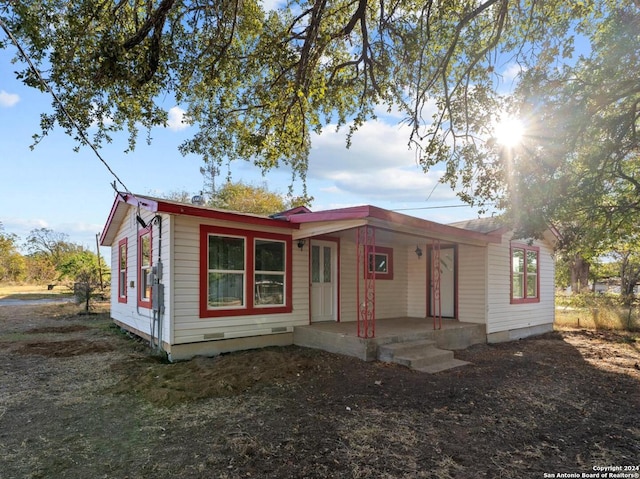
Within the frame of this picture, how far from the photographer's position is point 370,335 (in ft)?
22.9

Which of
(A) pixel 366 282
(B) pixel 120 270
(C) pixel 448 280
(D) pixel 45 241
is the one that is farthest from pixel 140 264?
(D) pixel 45 241

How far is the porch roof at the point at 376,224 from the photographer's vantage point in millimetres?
6465

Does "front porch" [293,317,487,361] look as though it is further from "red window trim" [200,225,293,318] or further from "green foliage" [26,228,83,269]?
"green foliage" [26,228,83,269]

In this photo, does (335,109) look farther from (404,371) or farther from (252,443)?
(252,443)

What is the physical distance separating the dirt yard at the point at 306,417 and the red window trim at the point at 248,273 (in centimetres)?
81

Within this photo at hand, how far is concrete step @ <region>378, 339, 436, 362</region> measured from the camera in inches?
261

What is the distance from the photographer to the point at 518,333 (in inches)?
413

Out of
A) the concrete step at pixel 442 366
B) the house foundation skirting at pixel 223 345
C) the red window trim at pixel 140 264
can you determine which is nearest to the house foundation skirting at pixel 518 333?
the concrete step at pixel 442 366

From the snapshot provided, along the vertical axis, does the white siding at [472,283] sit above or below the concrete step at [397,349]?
above

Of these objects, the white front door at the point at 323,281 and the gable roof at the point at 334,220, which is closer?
the gable roof at the point at 334,220

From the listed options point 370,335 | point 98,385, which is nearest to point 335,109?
point 370,335

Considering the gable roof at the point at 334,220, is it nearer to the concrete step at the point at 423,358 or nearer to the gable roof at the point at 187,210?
the gable roof at the point at 187,210

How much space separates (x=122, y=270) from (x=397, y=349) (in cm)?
755

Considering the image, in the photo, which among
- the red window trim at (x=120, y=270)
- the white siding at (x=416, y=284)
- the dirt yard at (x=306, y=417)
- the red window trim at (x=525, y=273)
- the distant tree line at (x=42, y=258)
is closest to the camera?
the dirt yard at (x=306, y=417)
